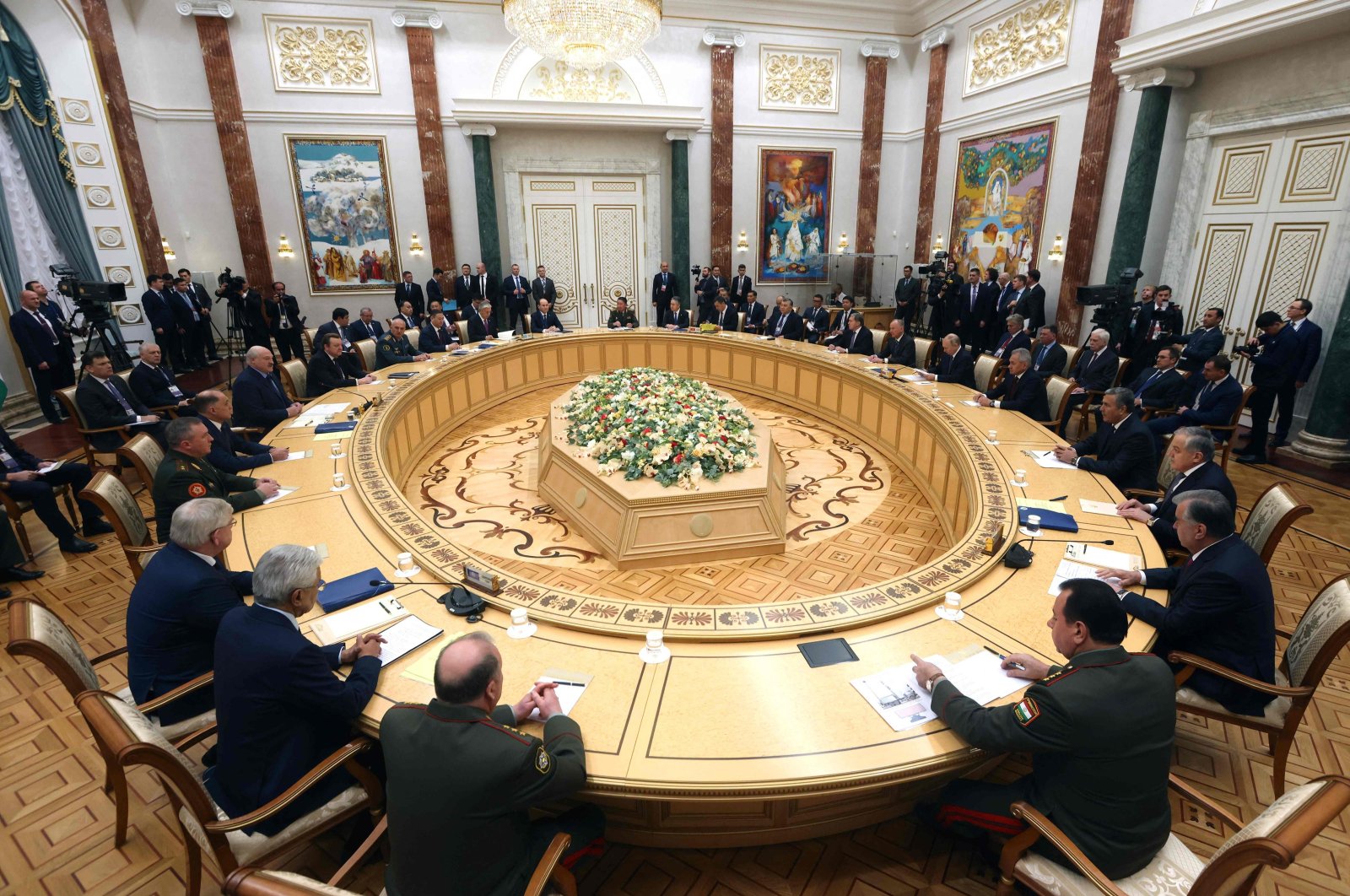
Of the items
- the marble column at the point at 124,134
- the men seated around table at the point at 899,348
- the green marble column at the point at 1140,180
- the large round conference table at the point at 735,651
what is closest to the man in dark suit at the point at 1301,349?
the green marble column at the point at 1140,180

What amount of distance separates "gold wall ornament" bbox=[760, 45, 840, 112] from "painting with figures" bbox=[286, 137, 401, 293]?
6.64 meters

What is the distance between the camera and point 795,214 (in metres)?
12.1

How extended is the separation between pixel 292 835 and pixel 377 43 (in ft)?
37.7

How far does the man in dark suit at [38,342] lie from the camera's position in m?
6.32

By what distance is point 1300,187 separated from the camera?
6.35 m

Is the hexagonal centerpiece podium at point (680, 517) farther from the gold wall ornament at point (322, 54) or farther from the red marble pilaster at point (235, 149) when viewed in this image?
the gold wall ornament at point (322, 54)

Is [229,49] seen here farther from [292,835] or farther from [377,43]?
[292,835]

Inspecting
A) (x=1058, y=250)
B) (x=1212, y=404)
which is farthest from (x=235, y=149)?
(x=1212, y=404)

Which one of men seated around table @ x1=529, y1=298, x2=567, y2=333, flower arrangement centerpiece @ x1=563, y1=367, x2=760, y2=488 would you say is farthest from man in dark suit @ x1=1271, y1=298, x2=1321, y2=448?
men seated around table @ x1=529, y1=298, x2=567, y2=333

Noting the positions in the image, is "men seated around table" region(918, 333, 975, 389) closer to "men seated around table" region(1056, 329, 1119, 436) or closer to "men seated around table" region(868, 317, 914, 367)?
"men seated around table" region(868, 317, 914, 367)

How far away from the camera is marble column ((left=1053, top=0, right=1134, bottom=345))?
25.6ft

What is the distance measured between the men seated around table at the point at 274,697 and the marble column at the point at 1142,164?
915 centimetres

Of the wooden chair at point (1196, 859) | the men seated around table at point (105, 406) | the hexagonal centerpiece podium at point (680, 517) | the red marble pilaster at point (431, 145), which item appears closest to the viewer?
the wooden chair at point (1196, 859)

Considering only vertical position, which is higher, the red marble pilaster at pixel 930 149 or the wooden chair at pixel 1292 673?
the red marble pilaster at pixel 930 149
